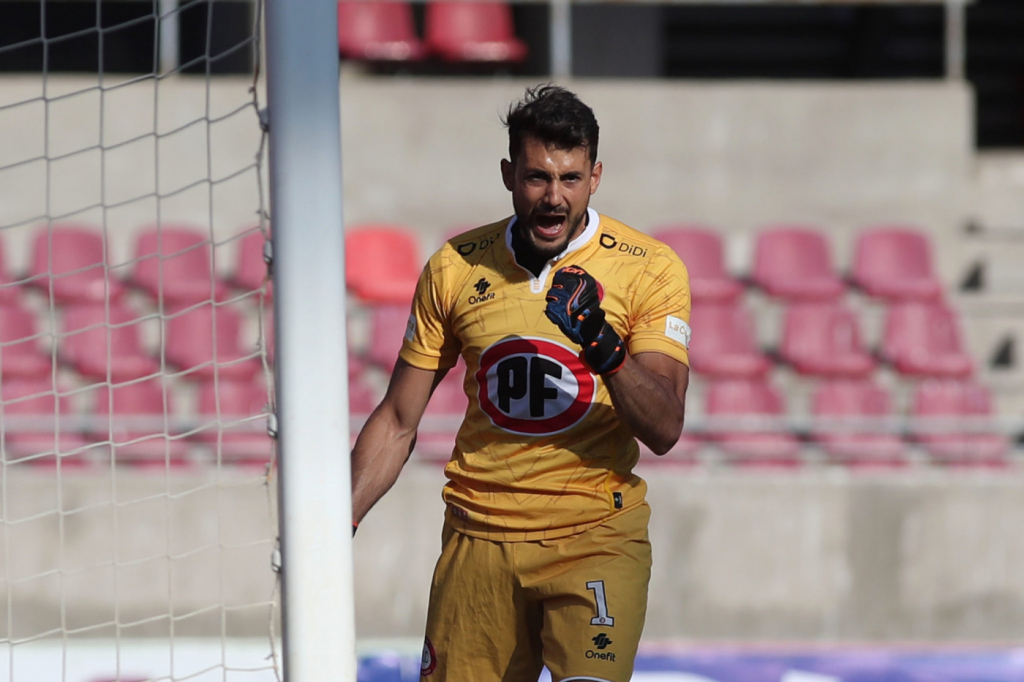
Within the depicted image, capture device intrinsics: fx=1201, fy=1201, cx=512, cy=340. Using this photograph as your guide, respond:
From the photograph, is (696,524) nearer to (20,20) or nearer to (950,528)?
(950,528)

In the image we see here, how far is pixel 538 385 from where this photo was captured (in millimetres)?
2896

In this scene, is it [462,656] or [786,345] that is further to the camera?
[786,345]

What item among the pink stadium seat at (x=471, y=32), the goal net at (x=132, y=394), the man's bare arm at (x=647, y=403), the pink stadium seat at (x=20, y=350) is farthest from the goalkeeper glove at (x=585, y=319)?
the pink stadium seat at (x=471, y=32)

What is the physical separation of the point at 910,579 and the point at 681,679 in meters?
1.87

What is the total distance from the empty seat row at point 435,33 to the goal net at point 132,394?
134 centimetres

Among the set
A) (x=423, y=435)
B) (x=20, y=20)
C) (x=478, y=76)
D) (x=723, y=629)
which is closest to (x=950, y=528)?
(x=723, y=629)

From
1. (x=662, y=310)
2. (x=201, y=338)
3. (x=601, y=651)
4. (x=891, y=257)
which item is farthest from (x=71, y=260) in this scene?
(x=601, y=651)

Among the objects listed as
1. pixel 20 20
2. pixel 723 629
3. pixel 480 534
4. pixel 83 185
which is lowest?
pixel 723 629

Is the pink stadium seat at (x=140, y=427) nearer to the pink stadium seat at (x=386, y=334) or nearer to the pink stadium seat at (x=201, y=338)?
the pink stadium seat at (x=201, y=338)

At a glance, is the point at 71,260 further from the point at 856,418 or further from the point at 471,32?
the point at 856,418

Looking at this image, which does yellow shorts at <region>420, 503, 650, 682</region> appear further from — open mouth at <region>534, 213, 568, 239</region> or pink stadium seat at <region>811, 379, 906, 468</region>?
pink stadium seat at <region>811, 379, 906, 468</region>

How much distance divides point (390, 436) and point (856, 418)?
4.36m

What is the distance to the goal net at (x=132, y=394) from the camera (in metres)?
4.94

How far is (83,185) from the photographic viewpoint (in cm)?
832
